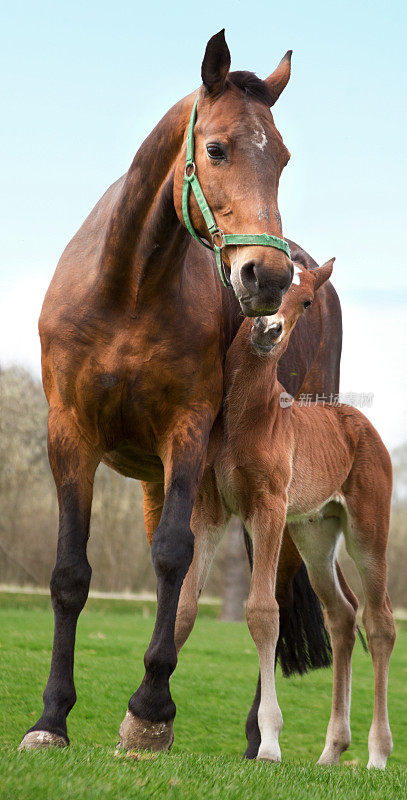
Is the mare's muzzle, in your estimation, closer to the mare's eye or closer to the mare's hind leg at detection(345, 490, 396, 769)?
the mare's eye

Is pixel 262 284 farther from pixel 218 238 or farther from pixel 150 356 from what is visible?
pixel 150 356

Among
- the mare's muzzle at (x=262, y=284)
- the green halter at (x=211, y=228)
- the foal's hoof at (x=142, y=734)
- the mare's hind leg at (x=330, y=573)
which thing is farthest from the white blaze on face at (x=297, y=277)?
the foal's hoof at (x=142, y=734)

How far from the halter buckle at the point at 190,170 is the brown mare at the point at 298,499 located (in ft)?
2.83

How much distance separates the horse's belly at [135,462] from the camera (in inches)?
188

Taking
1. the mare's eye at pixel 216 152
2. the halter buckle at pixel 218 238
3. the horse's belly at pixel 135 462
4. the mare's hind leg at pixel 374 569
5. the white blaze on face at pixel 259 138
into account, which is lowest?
the mare's hind leg at pixel 374 569

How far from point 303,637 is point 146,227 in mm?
3857

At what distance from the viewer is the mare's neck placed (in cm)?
441

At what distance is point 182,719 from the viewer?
27.1 feet

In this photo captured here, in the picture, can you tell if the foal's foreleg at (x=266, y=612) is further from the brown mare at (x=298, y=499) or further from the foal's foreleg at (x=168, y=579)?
the foal's foreleg at (x=168, y=579)

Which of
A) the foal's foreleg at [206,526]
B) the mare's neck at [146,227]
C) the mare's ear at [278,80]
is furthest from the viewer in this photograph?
the foal's foreleg at [206,526]

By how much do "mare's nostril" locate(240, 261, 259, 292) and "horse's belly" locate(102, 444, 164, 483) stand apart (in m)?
1.46

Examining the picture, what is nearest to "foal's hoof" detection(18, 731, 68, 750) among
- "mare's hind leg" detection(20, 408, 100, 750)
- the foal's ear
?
"mare's hind leg" detection(20, 408, 100, 750)

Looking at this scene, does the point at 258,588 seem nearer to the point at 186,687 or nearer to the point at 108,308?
the point at 108,308

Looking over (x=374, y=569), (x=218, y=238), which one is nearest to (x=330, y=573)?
(x=374, y=569)
